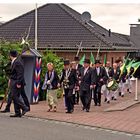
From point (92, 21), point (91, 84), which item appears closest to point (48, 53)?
point (91, 84)

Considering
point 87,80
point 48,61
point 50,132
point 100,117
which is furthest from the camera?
point 48,61

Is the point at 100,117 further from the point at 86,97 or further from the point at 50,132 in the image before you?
the point at 50,132

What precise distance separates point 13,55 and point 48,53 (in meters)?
6.81

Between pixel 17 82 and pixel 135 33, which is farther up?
pixel 135 33

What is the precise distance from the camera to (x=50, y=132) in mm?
10594

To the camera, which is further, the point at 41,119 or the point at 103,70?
the point at 103,70

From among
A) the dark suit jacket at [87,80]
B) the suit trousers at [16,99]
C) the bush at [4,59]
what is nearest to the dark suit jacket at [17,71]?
the suit trousers at [16,99]

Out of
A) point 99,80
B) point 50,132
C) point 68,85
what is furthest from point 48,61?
point 50,132

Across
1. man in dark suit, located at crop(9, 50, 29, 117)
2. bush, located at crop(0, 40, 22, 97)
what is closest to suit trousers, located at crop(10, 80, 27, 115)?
man in dark suit, located at crop(9, 50, 29, 117)

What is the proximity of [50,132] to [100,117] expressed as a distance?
10.4 feet

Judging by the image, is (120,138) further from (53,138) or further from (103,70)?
(103,70)

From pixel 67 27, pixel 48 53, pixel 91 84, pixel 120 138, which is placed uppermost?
pixel 67 27

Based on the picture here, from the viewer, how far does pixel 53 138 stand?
978cm

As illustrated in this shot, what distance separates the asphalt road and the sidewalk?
542 mm
